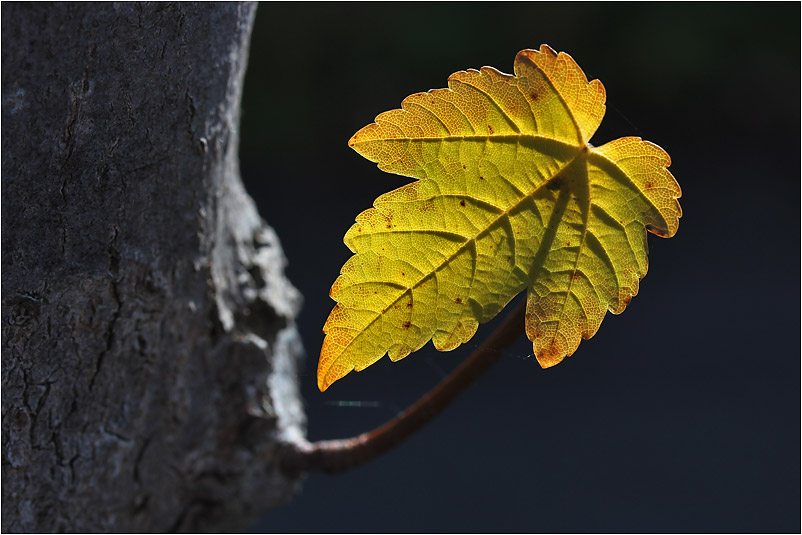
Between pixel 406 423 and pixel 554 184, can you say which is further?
pixel 406 423

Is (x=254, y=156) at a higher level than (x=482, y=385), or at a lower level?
higher

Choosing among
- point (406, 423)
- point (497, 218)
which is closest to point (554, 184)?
point (497, 218)

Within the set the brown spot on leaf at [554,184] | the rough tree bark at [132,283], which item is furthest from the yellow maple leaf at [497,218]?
the rough tree bark at [132,283]

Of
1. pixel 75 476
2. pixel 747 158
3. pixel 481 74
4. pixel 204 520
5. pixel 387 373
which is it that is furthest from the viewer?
pixel 747 158

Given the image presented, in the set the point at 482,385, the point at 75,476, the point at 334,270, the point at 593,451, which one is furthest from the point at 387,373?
the point at 75,476

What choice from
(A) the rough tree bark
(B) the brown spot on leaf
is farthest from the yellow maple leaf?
(A) the rough tree bark

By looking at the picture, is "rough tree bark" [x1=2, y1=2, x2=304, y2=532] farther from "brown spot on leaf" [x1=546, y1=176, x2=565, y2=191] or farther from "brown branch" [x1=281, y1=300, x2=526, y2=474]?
"brown spot on leaf" [x1=546, y1=176, x2=565, y2=191]

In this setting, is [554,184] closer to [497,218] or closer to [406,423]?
[497,218]

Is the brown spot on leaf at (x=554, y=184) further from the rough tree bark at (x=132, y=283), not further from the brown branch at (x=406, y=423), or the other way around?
the rough tree bark at (x=132, y=283)

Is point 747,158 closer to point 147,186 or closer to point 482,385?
point 482,385
